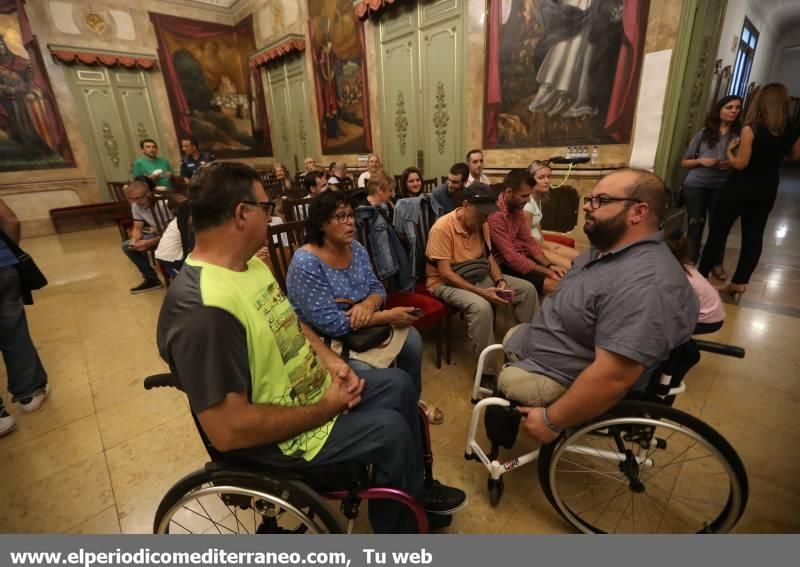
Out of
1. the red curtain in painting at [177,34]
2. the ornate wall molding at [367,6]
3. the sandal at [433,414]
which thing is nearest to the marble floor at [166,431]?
the sandal at [433,414]

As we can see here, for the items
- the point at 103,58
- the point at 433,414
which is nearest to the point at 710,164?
the point at 433,414

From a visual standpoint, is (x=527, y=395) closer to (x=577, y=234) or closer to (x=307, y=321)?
(x=307, y=321)

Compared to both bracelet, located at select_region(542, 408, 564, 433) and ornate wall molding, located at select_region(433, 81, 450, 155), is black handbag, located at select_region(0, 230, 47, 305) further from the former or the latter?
ornate wall molding, located at select_region(433, 81, 450, 155)

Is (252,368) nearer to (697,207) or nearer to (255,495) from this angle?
(255,495)

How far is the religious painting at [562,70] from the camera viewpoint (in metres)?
3.63

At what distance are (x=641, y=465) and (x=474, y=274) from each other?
1.29m

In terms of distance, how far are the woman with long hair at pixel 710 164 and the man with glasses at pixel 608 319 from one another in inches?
103

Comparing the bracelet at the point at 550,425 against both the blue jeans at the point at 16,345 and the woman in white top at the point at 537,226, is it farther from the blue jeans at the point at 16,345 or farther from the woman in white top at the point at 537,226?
the blue jeans at the point at 16,345

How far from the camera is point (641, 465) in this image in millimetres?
1296

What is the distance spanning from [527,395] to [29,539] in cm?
153

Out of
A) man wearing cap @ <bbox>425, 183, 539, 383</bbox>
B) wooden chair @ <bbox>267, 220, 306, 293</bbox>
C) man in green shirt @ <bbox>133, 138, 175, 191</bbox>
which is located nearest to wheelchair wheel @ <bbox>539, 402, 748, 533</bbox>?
man wearing cap @ <bbox>425, 183, 539, 383</bbox>

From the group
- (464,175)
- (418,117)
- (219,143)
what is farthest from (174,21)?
(464,175)

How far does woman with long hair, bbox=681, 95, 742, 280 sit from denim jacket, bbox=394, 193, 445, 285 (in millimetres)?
2403

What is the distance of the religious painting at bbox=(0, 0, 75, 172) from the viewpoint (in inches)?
251
